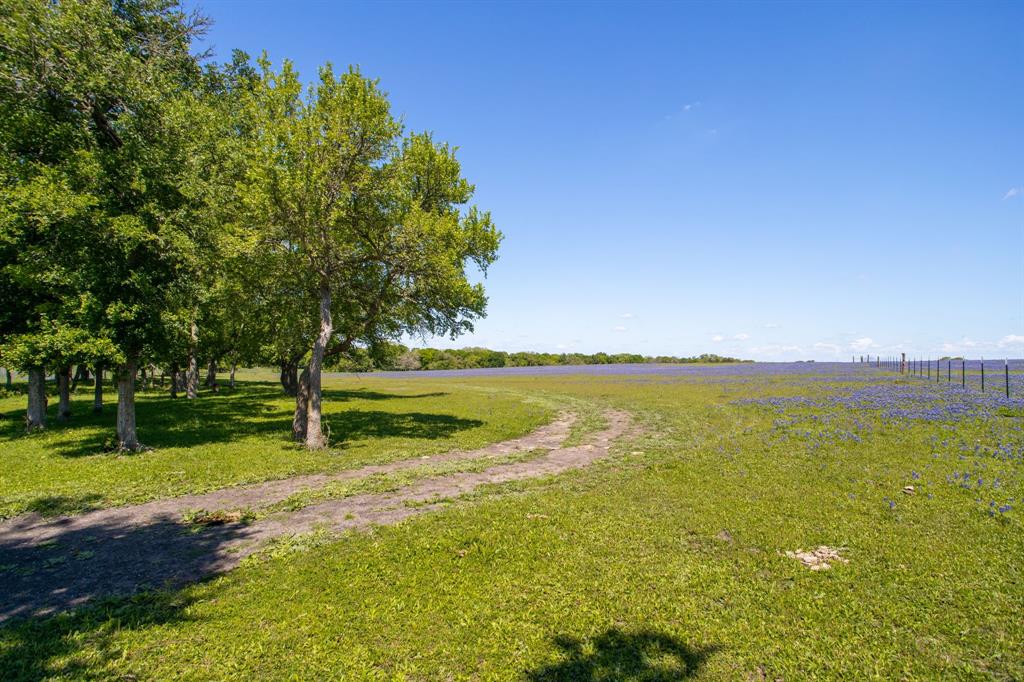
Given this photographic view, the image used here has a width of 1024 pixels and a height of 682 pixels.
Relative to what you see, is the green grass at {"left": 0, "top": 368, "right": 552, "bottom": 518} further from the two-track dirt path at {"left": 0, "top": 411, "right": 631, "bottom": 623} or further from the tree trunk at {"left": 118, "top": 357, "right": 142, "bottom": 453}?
the two-track dirt path at {"left": 0, "top": 411, "right": 631, "bottom": 623}

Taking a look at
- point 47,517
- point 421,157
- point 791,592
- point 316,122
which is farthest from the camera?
point 421,157

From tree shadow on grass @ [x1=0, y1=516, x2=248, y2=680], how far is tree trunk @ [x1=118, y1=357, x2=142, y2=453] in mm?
8260

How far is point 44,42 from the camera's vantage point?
1709 cm

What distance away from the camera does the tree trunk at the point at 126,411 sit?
19.1 meters

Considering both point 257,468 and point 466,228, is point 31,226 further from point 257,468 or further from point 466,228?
point 466,228

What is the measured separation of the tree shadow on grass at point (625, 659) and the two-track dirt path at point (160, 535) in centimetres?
632

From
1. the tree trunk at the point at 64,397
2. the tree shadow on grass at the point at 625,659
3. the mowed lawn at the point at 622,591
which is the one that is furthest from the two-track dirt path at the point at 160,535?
the tree trunk at the point at 64,397

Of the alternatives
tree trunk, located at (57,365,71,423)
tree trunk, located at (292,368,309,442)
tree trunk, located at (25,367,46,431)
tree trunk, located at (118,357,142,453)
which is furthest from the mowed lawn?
tree trunk, located at (57,365,71,423)

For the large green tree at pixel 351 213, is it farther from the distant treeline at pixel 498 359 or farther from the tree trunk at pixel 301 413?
the distant treeline at pixel 498 359

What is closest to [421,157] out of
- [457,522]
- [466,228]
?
[466,228]

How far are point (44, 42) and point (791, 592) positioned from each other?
91.6 ft

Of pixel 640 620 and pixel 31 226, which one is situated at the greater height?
pixel 31 226

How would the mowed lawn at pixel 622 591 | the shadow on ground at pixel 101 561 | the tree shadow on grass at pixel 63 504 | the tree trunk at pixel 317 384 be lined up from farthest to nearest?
the tree trunk at pixel 317 384 < the tree shadow on grass at pixel 63 504 < the shadow on ground at pixel 101 561 < the mowed lawn at pixel 622 591

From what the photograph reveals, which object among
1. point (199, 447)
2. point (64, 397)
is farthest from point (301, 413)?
point (64, 397)
